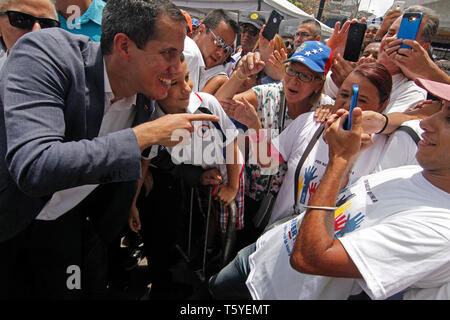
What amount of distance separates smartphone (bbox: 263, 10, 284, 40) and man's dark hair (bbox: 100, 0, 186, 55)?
214cm

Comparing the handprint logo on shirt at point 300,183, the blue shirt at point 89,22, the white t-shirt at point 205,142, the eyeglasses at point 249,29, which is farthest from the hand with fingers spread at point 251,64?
the eyeglasses at point 249,29

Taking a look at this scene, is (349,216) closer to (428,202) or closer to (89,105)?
(428,202)

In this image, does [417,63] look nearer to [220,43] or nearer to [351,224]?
[351,224]

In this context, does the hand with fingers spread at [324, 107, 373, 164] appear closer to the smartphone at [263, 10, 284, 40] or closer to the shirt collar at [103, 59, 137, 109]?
the shirt collar at [103, 59, 137, 109]

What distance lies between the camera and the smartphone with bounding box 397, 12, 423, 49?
2049mm

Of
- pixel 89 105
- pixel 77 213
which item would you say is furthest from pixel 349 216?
pixel 77 213

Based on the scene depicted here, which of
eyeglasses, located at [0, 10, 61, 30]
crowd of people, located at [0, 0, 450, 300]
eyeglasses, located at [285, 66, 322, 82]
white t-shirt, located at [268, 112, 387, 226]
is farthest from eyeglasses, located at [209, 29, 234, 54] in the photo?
eyeglasses, located at [0, 10, 61, 30]

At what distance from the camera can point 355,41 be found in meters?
2.65

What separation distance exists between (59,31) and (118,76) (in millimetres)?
298

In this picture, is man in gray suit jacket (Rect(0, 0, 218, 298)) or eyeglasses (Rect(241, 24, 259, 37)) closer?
man in gray suit jacket (Rect(0, 0, 218, 298))

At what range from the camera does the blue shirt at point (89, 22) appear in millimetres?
2467

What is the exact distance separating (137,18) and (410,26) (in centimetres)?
201

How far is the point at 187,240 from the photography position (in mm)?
2709

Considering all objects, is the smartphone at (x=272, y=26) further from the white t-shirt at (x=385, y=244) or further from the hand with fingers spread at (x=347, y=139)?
the white t-shirt at (x=385, y=244)
